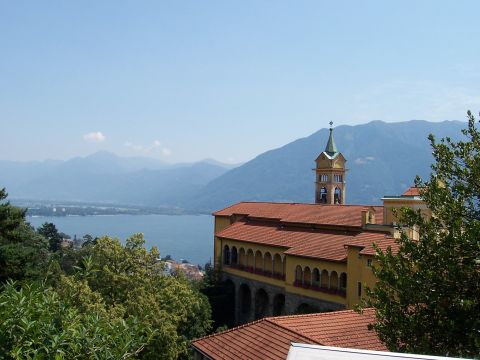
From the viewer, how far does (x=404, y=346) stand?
45.5 feet

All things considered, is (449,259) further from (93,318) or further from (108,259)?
(108,259)

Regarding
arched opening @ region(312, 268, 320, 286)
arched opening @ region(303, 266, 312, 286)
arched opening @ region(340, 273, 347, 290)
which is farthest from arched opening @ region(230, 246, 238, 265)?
arched opening @ region(340, 273, 347, 290)

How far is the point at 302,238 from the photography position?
4031 centimetres

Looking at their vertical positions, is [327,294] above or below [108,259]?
below

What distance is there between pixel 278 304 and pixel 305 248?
20.5 feet

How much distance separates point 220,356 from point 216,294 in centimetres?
2871

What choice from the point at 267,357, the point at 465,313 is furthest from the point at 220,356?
the point at 465,313

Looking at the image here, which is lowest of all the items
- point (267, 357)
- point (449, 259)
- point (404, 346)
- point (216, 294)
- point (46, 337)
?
point (216, 294)

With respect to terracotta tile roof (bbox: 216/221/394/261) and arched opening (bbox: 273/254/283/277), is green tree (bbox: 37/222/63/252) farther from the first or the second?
arched opening (bbox: 273/254/283/277)

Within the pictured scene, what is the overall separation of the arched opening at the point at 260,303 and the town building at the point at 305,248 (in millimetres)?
79

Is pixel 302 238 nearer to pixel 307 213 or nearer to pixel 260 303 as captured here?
pixel 307 213

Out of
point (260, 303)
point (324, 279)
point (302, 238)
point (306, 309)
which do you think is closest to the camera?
point (324, 279)

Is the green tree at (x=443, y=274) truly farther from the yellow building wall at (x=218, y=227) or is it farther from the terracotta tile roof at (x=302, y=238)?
the yellow building wall at (x=218, y=227)

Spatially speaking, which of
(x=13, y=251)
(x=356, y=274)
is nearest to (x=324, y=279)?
(x=356, y=274)
